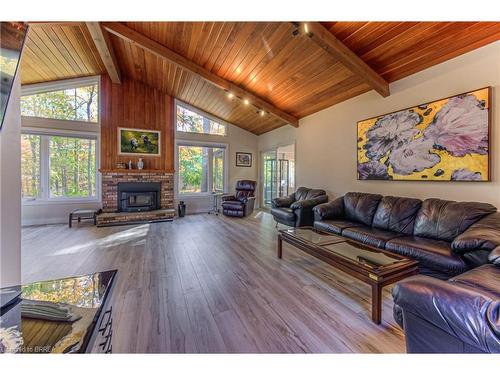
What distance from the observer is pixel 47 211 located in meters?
4.89

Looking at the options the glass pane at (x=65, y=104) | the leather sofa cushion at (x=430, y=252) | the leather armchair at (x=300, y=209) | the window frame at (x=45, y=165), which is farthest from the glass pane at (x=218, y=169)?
the leather sofa cushion at (x=430, y=252)

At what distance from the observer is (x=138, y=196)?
5.68 metres

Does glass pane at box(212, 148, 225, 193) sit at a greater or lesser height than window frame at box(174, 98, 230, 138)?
lesser

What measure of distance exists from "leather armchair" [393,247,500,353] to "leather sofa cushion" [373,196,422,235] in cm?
173

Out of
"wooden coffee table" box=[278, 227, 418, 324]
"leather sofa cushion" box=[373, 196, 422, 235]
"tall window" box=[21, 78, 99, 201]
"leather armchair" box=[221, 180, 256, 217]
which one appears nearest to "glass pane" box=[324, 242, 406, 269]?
"wooden coffee table" box=[278, 227, 418, 324]

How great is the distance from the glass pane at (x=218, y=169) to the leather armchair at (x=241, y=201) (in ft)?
2.52

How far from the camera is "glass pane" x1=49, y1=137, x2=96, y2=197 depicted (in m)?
5.01

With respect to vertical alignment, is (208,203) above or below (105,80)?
below

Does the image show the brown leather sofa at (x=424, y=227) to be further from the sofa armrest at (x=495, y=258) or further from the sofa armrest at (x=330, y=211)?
the sofa armrest at (x=495, y=258)

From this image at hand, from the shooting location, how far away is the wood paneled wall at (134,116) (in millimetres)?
5438

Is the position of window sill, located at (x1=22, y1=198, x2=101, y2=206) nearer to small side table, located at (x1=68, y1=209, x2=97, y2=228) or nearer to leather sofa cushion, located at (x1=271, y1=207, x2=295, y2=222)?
small side table, located at (x1=68, y1=209, x2=97, y2=228)
